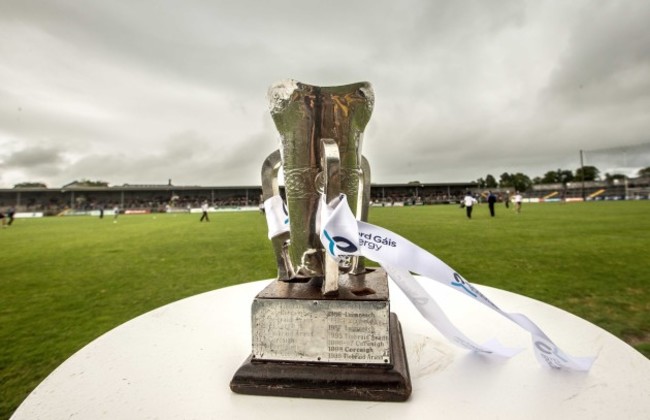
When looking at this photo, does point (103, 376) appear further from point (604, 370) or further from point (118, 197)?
point (118, 197)

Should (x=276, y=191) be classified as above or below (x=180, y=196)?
below

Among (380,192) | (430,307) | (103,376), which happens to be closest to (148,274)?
(103,376)

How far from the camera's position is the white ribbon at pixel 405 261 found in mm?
1188

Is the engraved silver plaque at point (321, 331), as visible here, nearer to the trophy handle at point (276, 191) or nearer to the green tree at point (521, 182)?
the trophy handle at point (276, 191)

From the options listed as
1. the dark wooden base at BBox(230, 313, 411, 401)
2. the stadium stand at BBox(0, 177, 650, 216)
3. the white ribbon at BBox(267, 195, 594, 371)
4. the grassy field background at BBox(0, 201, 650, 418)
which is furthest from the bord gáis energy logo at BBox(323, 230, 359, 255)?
the stadium stand at BBox(0, 177, 650, 216)

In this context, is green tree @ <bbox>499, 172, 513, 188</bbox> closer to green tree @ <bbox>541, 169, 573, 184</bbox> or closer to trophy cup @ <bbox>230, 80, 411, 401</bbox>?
green tree @ <bbox>541, 169, 573, 184</bbox>

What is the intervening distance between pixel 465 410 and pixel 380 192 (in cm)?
6123

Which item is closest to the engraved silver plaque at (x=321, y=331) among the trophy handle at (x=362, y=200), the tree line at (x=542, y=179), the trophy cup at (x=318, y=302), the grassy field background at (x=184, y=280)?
the trophy cup at (x=318, y=302)

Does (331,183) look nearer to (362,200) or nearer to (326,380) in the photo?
(362,200)

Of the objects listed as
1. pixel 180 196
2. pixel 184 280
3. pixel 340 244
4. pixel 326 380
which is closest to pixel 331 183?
pixel 340 244

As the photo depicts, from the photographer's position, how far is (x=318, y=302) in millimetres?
1304

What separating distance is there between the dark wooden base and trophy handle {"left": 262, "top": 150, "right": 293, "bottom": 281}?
46cm

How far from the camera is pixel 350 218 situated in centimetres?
121

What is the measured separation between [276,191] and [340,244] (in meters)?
0.62
